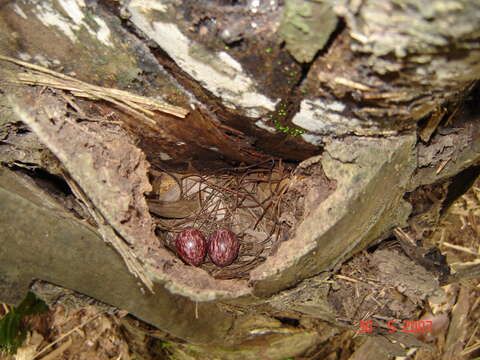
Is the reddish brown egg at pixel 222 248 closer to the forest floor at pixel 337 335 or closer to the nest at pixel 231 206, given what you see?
the nest at pixel 231 206

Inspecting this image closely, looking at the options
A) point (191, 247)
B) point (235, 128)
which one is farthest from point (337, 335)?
point (235, 128)

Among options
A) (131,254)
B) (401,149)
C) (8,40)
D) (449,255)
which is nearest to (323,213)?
(401,149)

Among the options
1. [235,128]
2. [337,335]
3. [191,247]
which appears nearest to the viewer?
[235,128]

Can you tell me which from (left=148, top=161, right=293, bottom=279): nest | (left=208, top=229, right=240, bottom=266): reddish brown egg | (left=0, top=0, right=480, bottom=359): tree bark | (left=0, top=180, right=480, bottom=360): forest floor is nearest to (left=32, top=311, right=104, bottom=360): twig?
(left=0, top=180, right=480, bottom=360): forest floor

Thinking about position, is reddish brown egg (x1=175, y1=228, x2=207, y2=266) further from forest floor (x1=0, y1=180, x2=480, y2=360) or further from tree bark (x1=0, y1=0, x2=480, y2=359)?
forest floor (x1=0, y1=180, x2=480, y2=360)

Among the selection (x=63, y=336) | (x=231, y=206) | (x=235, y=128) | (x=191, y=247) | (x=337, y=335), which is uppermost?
(x=235, y=128)

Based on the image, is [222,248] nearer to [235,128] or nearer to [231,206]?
[231,206]

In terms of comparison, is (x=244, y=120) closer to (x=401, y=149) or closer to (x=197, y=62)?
(x=197, y=62)
